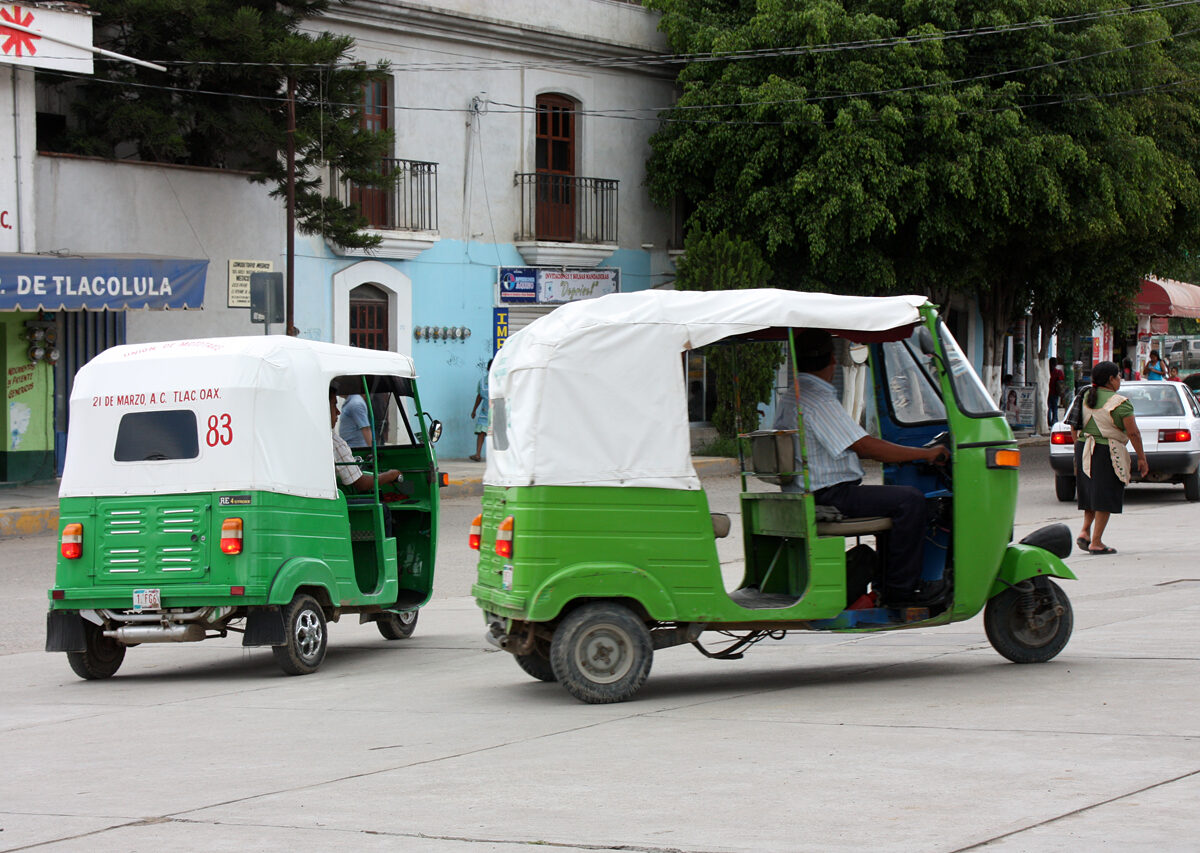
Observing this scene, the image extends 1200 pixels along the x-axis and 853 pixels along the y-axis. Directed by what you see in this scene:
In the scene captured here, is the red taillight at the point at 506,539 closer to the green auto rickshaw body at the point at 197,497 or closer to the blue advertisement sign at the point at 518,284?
the green auto rickshaw body at the point at 197,497

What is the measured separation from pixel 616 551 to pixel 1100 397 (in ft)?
27.9

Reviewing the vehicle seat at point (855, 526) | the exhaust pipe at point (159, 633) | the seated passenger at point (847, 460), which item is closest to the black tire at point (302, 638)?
the exhaust pipe at point (159, 633)

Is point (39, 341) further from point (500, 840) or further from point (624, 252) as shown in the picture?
point (500, 840)

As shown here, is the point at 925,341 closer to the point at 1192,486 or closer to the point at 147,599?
the point at 147,599

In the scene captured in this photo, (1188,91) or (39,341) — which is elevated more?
(1188,91)

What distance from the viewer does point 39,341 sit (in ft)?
72.6

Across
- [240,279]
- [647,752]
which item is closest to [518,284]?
[240,279]

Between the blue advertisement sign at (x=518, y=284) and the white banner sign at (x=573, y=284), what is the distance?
0.14 m

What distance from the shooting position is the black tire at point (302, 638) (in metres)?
9.95

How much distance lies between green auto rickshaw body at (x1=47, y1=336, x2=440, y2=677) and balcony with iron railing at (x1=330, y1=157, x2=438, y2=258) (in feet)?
55.2

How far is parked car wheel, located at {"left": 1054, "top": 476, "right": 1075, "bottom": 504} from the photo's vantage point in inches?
875

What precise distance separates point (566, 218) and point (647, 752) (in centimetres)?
2452

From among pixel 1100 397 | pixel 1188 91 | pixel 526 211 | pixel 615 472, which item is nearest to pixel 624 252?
pixel 526 211

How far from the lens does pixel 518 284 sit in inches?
1164
